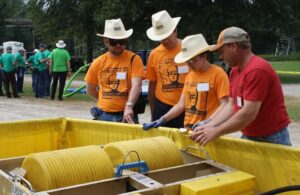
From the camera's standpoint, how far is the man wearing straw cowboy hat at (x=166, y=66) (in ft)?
17.0

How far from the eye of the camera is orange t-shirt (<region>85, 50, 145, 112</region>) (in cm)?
529

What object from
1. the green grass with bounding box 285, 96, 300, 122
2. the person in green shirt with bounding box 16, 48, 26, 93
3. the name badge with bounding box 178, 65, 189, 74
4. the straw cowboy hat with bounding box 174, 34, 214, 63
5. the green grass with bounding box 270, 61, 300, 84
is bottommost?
the green grass with bounding box 285, 96, 300, 122

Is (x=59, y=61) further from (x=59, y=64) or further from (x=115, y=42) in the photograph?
(x=115, y=42)

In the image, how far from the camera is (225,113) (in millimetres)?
3877

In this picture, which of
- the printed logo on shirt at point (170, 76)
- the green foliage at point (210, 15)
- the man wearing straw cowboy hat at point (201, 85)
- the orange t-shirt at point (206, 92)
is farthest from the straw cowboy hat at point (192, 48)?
the green foliage at point (210, 15)

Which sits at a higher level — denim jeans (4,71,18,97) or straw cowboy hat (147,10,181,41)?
straw cowboy hat (147,10,181,41)

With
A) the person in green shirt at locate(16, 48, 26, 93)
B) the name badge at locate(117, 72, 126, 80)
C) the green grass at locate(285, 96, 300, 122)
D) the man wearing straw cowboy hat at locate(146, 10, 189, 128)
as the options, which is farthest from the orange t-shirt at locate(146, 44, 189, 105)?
the person in green shirt at locate(16, 48, 26, 93)

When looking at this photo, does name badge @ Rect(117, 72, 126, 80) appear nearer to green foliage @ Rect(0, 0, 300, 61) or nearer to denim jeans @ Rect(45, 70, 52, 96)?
denim jeans @ Rect(45, 70, 52, 96)

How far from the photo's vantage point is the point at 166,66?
5246mm

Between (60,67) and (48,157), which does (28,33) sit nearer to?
(60,67)

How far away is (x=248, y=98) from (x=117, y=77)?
7.25 feet

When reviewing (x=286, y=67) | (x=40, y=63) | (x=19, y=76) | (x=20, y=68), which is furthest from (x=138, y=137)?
(x=286, y=67)

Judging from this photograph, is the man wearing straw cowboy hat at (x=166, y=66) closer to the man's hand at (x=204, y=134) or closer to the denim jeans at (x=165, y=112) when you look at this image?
the denim jeans at (x=165, y=112)

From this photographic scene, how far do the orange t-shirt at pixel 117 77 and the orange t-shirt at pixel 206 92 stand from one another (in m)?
1.00
